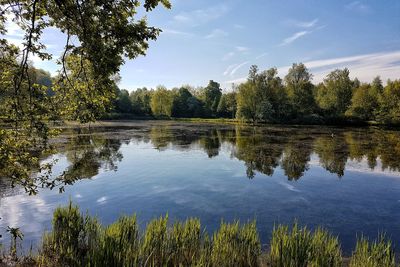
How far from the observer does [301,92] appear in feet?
309

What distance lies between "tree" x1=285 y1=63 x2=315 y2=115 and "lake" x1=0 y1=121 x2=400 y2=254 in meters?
60.4

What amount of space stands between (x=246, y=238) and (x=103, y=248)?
3.48 meters

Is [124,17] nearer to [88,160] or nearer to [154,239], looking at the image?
[154,239]

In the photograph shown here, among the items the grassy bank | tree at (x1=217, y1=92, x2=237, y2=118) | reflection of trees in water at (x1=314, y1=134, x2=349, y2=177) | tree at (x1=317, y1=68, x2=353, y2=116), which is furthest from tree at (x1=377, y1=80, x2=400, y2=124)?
the grassy bank

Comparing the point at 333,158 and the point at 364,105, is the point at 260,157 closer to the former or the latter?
the point at 333,158

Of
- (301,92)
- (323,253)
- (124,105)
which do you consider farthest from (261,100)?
(323,253)

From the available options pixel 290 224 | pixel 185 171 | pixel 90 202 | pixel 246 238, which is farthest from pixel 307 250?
pixel 185 171

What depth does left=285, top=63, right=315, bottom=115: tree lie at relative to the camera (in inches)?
3615

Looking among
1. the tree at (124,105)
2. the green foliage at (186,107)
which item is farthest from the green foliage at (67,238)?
the green foliage at (186,107)

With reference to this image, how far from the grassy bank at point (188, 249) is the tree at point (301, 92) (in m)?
87.2

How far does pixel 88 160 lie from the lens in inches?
1071

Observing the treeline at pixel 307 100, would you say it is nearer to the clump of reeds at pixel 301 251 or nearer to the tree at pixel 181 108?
the tree at pixel 181 108

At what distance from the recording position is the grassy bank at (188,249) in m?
7.18

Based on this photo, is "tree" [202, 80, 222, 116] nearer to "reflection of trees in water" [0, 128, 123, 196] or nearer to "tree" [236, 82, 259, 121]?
"tree" [236, 82, 259, 121]
